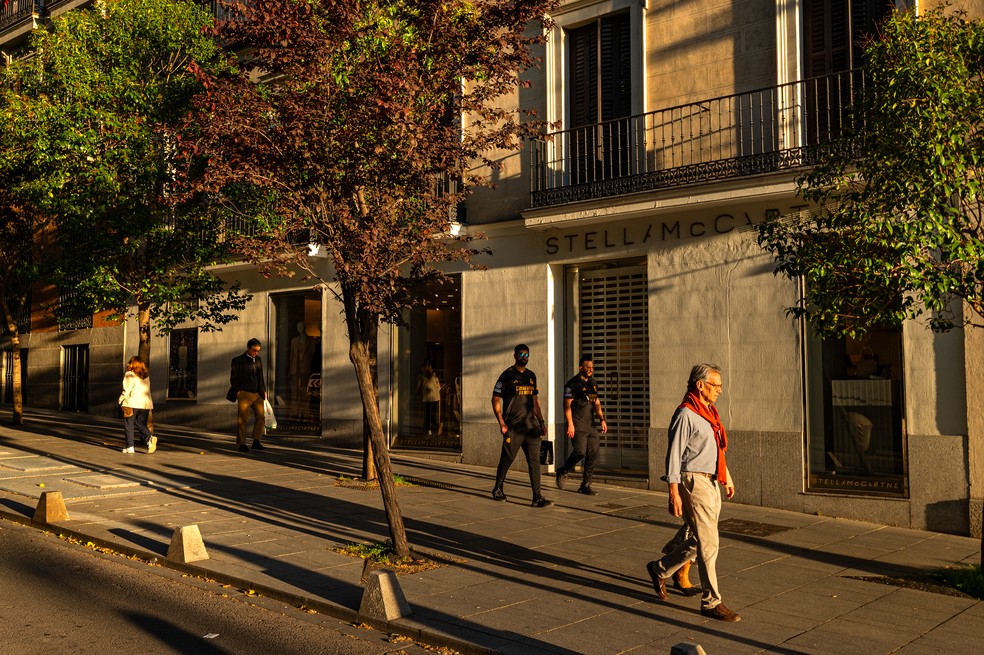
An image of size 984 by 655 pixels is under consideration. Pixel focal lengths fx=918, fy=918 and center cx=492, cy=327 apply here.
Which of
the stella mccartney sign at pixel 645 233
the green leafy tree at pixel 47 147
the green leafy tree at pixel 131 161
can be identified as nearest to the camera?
the stella mccartney sign at pixel 645 233

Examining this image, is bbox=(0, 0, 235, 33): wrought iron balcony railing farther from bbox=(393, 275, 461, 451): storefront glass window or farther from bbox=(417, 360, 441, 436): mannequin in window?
bbox=(417, 360, 441, 436): mannequin in window

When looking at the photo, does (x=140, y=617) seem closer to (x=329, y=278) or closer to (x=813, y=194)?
(x=813, y=194)

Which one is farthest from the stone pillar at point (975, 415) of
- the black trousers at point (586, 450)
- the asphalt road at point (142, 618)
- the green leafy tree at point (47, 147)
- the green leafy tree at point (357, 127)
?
the green leafy tree at point (47, 147)

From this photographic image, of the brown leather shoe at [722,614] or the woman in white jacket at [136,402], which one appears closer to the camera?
the brown leather shoe at [722,614]

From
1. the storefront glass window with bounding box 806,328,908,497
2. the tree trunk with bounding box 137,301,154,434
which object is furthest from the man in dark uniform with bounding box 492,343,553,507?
the tree trunk with bounding box 137,301,154,434

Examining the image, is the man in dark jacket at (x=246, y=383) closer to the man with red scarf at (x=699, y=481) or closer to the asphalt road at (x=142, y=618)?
the asphalt road at (x=142, y=618)

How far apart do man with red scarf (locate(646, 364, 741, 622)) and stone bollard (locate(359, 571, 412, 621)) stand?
1975 mm

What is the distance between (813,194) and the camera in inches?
314

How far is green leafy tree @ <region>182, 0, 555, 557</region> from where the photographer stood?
8.16 metres

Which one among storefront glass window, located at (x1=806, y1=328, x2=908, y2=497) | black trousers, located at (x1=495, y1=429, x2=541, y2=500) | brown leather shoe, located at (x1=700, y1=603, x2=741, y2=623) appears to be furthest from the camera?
black trousers, located at (x1=495, y1=429, x2=541, y2=500)

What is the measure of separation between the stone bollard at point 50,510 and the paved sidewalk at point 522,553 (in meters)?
0.13

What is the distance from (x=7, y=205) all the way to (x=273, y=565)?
644 inches

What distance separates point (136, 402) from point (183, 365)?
6.80 meters

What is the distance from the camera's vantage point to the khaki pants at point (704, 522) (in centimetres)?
646
